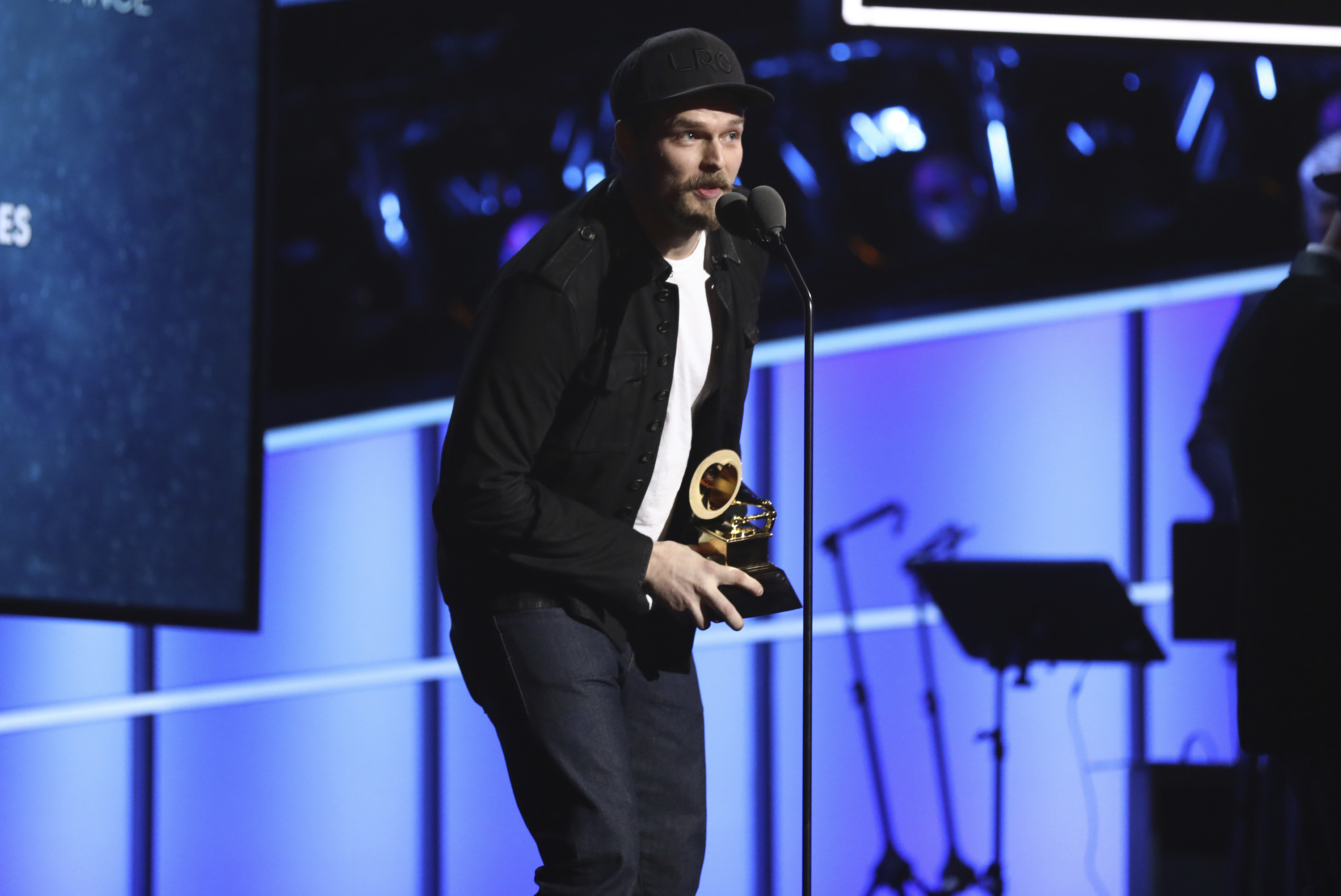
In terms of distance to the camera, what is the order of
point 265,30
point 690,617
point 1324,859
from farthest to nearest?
point 265,30 → point 1324,859 → point 690,617

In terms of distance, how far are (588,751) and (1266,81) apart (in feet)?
9.98

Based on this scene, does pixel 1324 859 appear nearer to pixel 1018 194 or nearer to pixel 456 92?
pixel 1018 194

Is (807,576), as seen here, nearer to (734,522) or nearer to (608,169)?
(734,522)

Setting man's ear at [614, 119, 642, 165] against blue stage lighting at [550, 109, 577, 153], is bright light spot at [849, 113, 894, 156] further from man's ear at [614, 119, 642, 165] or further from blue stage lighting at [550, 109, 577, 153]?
man's ear at [614, 119, 642, 165]

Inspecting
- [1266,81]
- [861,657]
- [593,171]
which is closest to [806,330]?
[593,171]

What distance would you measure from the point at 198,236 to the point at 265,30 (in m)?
0.47

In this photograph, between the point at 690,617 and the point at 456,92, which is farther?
the point at 456,92

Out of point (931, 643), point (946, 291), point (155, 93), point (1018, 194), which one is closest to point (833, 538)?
point (931, 643)

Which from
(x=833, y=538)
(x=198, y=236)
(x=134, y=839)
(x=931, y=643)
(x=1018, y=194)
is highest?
(x=1018, y=194)

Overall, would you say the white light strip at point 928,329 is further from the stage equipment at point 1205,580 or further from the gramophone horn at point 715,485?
the gramophone horn at point 715,485

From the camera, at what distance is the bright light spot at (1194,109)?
12.4 ft

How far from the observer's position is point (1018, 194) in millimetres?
3701

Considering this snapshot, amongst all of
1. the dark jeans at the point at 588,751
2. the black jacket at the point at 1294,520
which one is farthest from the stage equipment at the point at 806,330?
the black jacket at the point at 1294,520

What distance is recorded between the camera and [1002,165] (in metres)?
3.71
